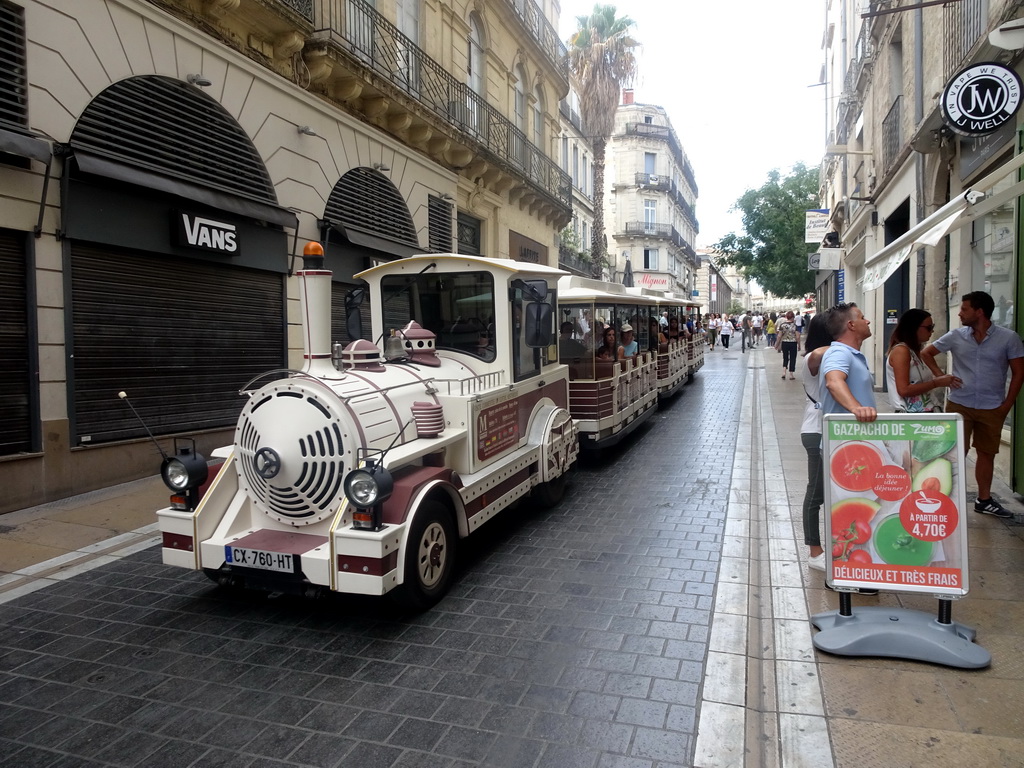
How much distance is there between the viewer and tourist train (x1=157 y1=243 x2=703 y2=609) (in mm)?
4234

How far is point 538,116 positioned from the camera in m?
22.1

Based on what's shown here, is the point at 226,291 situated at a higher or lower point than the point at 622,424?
higher

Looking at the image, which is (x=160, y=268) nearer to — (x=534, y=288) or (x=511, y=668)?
(x=534, y=288)

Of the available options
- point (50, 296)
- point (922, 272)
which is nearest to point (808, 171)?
point (922, 272)

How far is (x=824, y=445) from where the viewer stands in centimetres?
414

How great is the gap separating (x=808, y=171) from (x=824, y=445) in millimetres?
40201

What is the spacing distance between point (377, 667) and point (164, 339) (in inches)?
241

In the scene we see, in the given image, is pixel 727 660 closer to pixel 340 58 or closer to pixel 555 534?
pixel 555 534

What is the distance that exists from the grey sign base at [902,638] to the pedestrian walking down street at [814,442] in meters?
1.09

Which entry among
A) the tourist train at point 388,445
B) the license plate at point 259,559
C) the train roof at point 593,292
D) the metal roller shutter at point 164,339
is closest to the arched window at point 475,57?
the train roof at point 593,292

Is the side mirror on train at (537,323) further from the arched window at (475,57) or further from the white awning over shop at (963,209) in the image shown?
the arched window at (475,57)

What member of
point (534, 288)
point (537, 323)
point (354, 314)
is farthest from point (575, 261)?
point (354, 314)

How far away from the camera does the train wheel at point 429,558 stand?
14.4ft

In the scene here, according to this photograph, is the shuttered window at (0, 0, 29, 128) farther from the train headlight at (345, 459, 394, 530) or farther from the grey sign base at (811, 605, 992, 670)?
the grey sign base at (811, 605, 992, 670)
